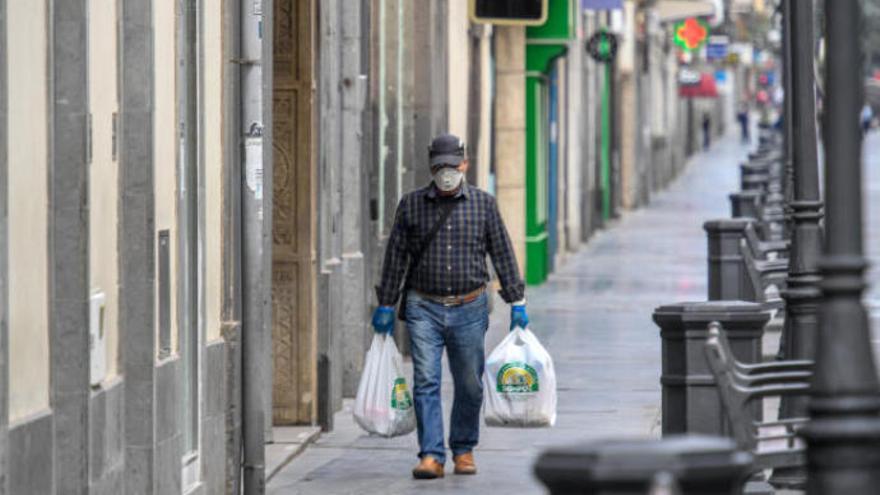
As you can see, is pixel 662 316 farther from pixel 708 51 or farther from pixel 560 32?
pixel 708 51

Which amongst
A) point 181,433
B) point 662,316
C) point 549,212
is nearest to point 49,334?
point 181,433

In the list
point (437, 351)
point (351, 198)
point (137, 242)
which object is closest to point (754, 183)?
point (351, 198)

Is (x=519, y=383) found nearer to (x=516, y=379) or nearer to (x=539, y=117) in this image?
(x=516, y=379)

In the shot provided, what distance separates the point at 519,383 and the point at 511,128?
15.6m

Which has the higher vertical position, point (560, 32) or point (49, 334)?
point (560, 32)

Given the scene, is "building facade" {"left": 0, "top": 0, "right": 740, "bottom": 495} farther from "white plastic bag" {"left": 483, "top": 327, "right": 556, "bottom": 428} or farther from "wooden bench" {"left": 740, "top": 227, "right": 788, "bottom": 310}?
"wooden bench" {"left": 740, "top": 227, "right": 788, "bottom": 310}

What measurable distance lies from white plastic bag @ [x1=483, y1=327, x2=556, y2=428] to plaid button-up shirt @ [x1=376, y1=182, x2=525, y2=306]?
0.86ft

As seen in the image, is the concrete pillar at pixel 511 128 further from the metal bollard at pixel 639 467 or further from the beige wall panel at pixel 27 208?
the metal bollard at pixel 639 467

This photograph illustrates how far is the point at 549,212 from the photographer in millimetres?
33406

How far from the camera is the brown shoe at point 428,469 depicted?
13.5m

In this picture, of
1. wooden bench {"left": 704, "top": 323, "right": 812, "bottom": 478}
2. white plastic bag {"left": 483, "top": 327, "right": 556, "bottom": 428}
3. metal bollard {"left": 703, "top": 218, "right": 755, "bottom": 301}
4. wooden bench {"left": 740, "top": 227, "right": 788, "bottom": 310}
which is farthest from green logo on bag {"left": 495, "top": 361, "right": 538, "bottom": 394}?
metal bollard {"left": 703, "top": 218, "right": 755, "bottom": 301}

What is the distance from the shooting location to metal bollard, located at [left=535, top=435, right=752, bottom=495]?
5340mm

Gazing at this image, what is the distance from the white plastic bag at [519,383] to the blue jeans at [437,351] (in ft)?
0.40

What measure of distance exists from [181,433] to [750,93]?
159 meters
